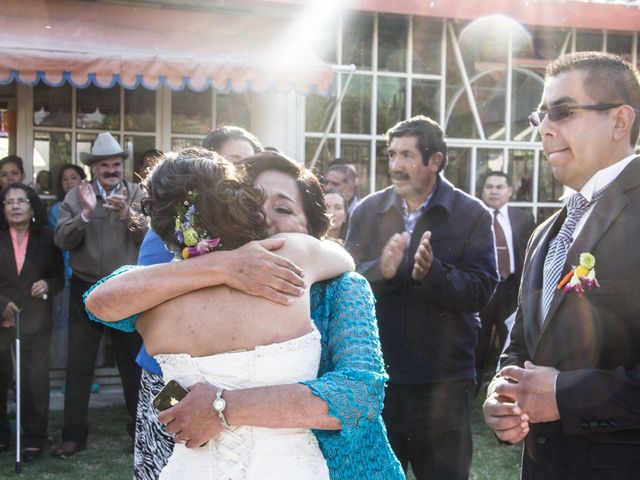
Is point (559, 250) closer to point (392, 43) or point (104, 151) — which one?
point (104, 151)

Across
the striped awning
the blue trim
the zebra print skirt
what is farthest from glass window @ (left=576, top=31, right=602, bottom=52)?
the zebra print skirt

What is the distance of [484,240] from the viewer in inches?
149

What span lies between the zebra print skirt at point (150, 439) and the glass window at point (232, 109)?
17.9 feet

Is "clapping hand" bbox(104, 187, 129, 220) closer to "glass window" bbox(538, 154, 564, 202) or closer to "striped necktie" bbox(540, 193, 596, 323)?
"striped necktie" bbox(540, 193, 596, 323)

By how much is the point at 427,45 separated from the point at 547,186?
220 centimetres

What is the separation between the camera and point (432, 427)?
3586 mm

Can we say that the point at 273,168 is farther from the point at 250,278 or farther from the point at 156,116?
the point at 156,116

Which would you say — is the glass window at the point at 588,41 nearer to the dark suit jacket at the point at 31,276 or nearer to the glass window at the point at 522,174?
the glass window at the point at 522,174

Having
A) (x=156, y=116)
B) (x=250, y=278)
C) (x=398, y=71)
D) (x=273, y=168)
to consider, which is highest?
(x=398, y=71)

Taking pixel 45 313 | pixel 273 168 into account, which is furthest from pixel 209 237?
pixel 45 313

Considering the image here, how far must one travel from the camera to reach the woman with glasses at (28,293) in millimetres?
5746

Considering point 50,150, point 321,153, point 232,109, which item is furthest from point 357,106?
point 50,150

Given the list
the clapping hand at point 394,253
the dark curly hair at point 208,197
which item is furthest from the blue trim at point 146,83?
the dark curly hair at point 208,197

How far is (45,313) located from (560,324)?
4726 mm
